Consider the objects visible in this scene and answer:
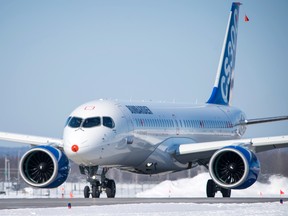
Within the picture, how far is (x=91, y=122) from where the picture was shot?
133ft

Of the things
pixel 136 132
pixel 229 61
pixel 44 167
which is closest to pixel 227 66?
pixel 229 61

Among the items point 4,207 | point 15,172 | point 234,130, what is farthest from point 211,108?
point 15,172

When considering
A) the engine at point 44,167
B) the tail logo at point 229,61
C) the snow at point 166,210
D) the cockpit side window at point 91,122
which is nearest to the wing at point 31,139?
the engine at point 44,167

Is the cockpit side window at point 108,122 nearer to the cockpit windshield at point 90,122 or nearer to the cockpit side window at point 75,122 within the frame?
the cockpit windshield at point 90,122

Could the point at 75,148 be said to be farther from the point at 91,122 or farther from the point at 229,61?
the point at 229,61

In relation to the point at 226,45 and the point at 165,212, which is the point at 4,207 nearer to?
the point at 165,212

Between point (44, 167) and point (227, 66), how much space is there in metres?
17.1

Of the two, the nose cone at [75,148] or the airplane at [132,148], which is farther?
the airplane at [132,148]

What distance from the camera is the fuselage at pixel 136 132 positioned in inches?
1570

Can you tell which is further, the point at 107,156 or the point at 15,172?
the point at 15,172

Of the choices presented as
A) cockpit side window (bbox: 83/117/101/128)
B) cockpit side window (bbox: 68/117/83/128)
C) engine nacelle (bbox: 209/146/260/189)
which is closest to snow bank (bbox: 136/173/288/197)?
engine nacelle (bbox: 209/146/260/189)

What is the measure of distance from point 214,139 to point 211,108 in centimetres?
234

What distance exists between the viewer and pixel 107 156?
40312 mm

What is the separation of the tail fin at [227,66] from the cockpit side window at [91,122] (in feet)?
46.9
